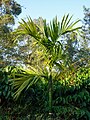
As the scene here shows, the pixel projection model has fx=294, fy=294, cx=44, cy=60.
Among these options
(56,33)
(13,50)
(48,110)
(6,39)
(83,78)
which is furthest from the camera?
(13,50)

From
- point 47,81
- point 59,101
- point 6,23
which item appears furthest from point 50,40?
point 6,23

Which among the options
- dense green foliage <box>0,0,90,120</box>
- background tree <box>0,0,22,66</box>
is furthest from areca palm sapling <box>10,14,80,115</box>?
background tree <box>0,0,22,66</box>

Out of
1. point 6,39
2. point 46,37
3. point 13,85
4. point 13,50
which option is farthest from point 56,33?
point 13,50

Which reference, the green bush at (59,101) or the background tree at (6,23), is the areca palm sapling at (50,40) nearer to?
the green bush at (59,101)

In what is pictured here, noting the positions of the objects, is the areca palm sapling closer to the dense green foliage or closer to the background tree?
the dense green foliage

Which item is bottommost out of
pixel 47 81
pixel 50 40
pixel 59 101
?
pixel 59 101

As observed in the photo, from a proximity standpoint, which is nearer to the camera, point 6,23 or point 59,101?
point 59,101

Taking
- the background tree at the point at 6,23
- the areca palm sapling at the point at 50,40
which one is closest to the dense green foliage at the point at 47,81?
the areca palm sapling at the point at 50,40

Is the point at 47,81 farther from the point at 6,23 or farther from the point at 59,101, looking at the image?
the point at 6,23

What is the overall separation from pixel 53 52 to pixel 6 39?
1722cm

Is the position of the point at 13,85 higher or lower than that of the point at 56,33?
lower

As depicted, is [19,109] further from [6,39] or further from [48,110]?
[6,39]

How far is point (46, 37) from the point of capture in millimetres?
5820

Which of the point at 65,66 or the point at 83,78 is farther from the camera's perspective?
the point at 83,78
